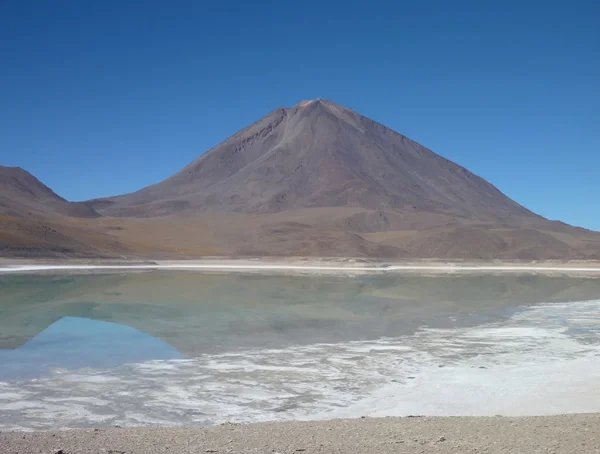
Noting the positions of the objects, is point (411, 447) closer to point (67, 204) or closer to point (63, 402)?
point (63, 402)

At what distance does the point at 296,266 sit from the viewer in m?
53.8

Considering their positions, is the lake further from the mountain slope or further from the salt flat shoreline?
the mountain slope

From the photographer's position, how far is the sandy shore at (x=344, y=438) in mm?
6184

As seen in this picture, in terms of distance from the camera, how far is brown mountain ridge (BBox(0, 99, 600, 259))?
81438 millimetres

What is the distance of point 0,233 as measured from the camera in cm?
5441

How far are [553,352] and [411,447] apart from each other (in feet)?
29.0

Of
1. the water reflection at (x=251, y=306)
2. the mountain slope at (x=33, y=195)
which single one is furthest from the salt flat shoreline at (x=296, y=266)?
the mountain slope at (x=33, y=195)

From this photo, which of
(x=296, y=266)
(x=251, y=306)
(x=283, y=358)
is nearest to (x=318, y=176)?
(x=296, y=266)

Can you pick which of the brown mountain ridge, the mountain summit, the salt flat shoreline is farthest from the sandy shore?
the mountain summit

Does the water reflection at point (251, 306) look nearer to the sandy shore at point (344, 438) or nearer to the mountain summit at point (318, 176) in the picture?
the sandy shore at point (344, 438)

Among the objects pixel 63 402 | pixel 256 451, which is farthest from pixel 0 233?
pixel 256 451

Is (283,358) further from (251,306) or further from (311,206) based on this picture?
(311,206)

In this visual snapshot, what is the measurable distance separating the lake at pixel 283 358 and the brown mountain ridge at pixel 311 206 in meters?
36.9

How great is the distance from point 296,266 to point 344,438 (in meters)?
47.2
